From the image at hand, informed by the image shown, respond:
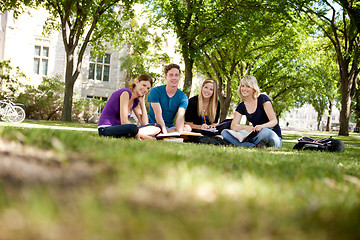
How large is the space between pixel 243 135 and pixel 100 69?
82.9 feet

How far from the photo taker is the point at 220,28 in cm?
1673

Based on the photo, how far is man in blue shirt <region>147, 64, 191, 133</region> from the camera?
7.69m

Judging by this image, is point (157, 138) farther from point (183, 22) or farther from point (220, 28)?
point (183, 22)

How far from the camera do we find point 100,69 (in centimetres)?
3072

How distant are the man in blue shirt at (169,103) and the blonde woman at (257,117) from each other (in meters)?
1.07

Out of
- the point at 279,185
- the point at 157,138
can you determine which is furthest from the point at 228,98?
the point at 279,185

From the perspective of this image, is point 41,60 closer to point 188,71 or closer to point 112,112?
point 188,71

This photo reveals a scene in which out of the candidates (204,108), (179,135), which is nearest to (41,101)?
(204,108)

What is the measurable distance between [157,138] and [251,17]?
11.5 m

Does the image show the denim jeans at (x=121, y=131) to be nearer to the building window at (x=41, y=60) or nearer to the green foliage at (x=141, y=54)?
the green foliage at (x=141, y=54)

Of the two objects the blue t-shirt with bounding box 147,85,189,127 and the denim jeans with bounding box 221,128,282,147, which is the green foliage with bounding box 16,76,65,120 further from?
the denim jeans with bounding box 221,128,282,147

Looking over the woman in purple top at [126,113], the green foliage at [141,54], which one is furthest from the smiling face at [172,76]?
the green foliage at [141,54]

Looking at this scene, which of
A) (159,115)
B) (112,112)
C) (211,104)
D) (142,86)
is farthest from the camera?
(211,104)

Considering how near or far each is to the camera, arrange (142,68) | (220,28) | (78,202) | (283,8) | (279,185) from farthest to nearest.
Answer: (142,68) < (220,28) < (283,8) < (279,185) < (78,202)
